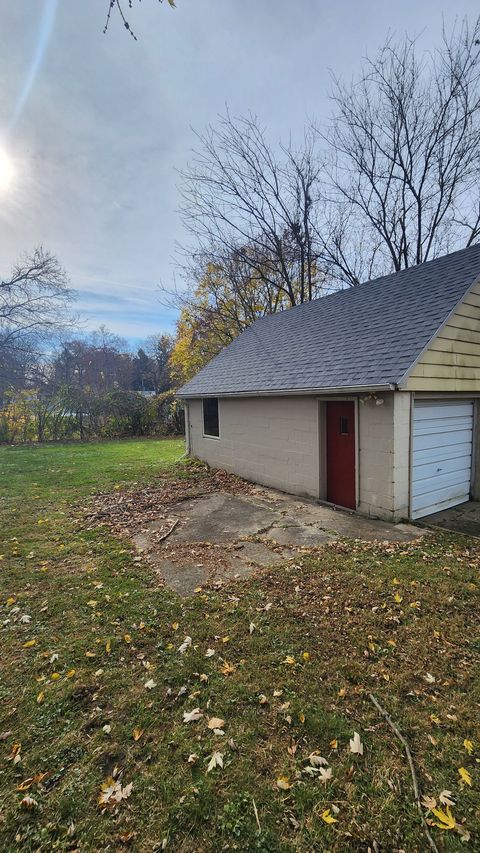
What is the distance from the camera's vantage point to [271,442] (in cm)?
873

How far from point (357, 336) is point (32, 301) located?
20250 millimetres

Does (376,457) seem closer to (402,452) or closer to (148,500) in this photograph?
(402,452)

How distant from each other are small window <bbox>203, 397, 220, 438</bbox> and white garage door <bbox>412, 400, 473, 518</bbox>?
626cm

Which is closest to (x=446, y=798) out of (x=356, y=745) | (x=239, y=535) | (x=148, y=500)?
(x=356, y=745)

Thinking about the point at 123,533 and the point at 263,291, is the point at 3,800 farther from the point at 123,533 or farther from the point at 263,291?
the point at 263,291

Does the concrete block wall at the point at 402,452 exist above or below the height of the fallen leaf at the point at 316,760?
above

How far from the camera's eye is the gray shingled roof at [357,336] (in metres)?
6.26

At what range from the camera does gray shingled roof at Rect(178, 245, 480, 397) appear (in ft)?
20.5

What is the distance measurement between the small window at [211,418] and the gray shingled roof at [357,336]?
1.49ft

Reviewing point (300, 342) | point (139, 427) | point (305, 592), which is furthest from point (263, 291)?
point (305, 592)

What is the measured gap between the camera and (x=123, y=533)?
597 centimetres

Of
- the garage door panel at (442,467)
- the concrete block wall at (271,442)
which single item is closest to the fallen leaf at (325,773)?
the garage door panel at (442,467)

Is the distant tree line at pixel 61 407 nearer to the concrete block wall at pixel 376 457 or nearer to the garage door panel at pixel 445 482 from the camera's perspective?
the concrete block wall at pixel 376 457

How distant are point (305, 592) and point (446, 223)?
18.5 meters
